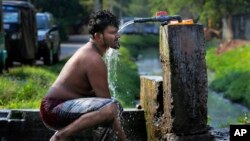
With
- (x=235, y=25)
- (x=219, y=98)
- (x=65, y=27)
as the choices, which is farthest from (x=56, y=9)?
(x=219, y=98)

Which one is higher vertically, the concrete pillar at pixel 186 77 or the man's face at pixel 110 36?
the man's face at pixel 110 36

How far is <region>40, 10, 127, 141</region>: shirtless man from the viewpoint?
5762 mm

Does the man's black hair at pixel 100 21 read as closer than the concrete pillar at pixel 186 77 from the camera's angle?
Yes

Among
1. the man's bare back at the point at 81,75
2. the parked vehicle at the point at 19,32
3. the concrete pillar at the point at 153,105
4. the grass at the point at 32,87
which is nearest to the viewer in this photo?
the man's bare back at the point at 81,75

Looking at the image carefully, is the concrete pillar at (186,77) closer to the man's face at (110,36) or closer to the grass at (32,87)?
the man's face at (110,36)

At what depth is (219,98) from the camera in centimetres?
1962

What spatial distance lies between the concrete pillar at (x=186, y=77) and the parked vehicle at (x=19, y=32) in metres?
11.7

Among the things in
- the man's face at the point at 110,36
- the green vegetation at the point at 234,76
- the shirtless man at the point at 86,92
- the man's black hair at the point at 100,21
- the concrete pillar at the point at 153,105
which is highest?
Answer: the man's black hair at the point at 100,21

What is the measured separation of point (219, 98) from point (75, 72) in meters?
14.1

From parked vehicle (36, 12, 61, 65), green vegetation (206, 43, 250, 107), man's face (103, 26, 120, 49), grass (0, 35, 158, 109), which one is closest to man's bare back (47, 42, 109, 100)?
man's face (103, 26, 120, 49)

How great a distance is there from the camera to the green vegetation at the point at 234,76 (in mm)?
18703

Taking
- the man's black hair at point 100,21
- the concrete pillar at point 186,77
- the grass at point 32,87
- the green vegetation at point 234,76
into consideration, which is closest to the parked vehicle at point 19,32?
the grass at point 32,87

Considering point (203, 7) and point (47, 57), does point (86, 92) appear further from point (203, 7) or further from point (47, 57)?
point (203, 7)

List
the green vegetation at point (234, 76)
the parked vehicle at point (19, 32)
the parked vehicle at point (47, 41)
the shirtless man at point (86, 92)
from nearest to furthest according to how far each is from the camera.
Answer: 1. the shirtless man at point (86, 92)
2. the parked vehicle at point (19, 32)
3. the green vegetation at point (234, 76)
4. the parked vehicle at point (47, 41)
